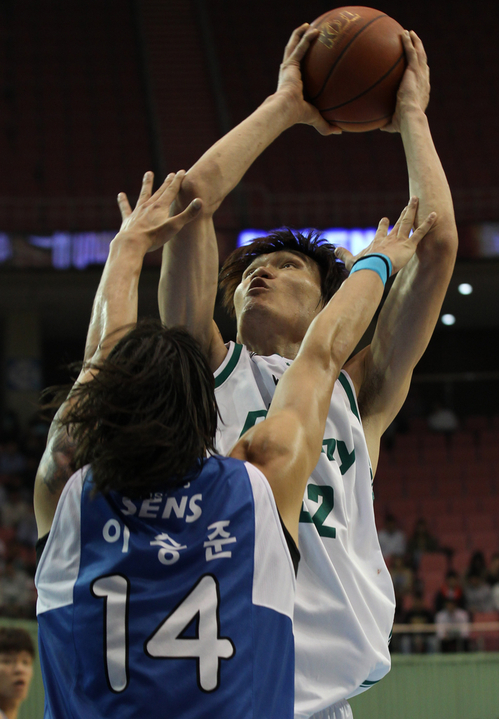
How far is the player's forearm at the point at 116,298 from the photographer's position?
1976 mm

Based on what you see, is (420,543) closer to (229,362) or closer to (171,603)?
(229,362)

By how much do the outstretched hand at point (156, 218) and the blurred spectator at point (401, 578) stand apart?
25.6 feet

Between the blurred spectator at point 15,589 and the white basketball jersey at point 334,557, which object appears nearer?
the white basketball jersey at point 334,557

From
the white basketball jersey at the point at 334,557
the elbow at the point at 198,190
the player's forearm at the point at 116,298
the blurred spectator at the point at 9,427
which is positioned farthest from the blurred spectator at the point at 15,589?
the player's forearm at the point at 116,298

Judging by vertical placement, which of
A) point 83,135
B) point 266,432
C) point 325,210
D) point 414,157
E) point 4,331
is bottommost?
point 266,432

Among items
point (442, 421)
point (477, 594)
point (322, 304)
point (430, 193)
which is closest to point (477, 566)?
point (477, 594)

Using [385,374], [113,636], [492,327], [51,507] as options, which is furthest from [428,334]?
[492,327]

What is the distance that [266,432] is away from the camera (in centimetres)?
165

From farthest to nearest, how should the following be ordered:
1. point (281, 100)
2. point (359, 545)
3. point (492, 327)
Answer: point (492, 327), point (281, 100), point (359, 545)

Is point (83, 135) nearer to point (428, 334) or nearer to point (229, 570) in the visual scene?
point (428, 334)

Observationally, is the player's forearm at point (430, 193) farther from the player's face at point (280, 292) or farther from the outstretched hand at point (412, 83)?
the player's face at point (280, 292)

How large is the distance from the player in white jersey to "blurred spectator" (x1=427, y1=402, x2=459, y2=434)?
12.4 metres

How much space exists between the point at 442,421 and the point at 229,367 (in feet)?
42.4

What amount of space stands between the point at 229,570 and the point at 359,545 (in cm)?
98
